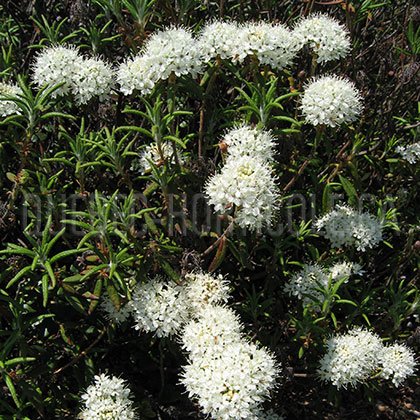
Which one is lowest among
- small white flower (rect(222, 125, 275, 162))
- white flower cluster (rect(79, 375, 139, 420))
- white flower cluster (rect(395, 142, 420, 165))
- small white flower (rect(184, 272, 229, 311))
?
white flower cluster (rect(79, 375, 139, 420))

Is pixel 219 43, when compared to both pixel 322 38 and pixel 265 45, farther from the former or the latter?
pixel 322 38

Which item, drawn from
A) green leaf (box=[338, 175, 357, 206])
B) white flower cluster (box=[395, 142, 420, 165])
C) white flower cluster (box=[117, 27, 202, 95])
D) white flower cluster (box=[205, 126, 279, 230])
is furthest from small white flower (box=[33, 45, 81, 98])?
white flower cluster (box=[395, 142, 420, 165])

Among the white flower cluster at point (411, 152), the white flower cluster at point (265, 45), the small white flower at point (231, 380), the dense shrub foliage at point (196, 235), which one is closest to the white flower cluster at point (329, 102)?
the dense shrub foliage at point (196, 235)

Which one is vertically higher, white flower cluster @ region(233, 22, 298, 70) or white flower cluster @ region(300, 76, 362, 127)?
white flower cluster @ region(233, 22, 298, 70)

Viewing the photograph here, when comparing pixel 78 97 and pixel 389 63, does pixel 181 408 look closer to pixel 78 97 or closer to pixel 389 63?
pixel 78 97

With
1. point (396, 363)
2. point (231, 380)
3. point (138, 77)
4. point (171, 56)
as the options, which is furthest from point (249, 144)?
point (396, 363)

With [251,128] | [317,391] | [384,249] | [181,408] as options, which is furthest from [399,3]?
[181,408]

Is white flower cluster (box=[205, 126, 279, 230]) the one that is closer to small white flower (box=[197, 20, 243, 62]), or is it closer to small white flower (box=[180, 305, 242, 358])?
small white flower (box=[180, 305, 242, 358])
